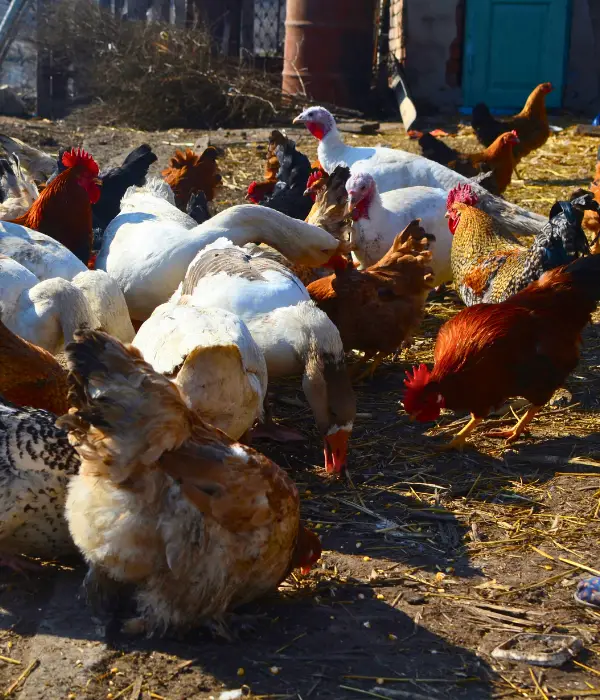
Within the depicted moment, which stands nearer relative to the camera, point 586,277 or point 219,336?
point 219,336

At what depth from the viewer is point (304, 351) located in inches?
160

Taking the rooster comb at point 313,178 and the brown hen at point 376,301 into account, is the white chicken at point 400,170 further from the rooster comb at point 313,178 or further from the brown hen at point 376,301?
the brown hen at point 376,301

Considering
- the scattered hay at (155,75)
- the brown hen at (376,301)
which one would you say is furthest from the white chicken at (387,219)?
the scattered hay at (155,75)

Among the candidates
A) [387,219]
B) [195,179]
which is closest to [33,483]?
[387,219]

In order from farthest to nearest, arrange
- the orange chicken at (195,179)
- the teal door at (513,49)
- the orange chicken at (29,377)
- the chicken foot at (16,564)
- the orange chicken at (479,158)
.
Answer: the teal door at (513,49) < the orange chicken at (479,158) < the orange chicken at (195,179) < the orange chicken at (29,377) < the chicken foot at (16,564)

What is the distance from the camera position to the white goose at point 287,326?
3945mm

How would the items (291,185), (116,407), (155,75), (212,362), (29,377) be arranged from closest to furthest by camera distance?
(116,407), (212,362), (29,377), (291,185), (155,75)

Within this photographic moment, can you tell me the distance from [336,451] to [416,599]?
1.04 metres

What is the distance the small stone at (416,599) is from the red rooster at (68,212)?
11.7 ft

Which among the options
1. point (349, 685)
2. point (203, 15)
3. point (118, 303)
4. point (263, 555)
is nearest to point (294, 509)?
point (263, 555)

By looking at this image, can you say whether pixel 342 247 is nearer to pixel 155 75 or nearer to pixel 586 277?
pixel 586 277

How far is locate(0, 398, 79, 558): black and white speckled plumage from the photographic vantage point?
2979 mm

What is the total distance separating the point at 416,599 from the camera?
3.04m

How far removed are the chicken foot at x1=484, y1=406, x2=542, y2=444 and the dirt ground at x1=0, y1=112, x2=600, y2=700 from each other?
0.06 metres
